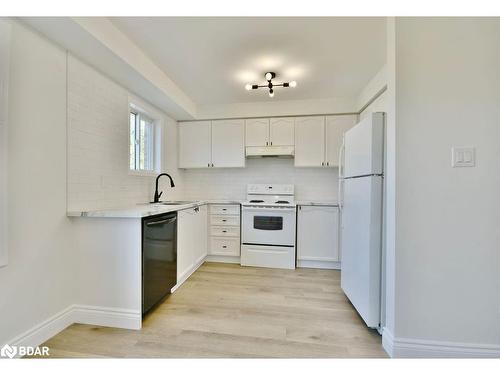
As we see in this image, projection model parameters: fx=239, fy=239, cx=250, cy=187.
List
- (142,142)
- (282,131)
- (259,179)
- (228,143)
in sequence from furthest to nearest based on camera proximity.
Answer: (259,179), (228,143), (282,131), (142,142)

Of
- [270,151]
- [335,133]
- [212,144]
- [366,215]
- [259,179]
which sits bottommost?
[366,215]

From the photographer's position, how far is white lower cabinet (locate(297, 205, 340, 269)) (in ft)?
11.1

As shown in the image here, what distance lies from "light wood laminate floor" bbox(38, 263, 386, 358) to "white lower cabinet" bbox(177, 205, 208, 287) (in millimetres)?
248

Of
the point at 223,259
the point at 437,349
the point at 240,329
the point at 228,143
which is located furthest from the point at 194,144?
the point at 437,349

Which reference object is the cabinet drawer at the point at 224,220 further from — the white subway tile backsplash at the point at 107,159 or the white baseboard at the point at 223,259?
the white subway tile backsplash at the point at 107,159

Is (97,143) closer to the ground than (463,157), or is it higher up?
higher up

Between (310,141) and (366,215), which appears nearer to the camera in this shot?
(366,215)

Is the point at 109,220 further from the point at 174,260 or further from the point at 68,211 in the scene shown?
the point at 174,260

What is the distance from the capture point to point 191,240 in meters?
3.05

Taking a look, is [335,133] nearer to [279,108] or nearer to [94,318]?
[279,108]

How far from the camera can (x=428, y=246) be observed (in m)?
1.56

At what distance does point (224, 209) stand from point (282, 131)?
4.99ft

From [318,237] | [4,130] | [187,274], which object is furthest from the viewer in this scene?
[318,237]
